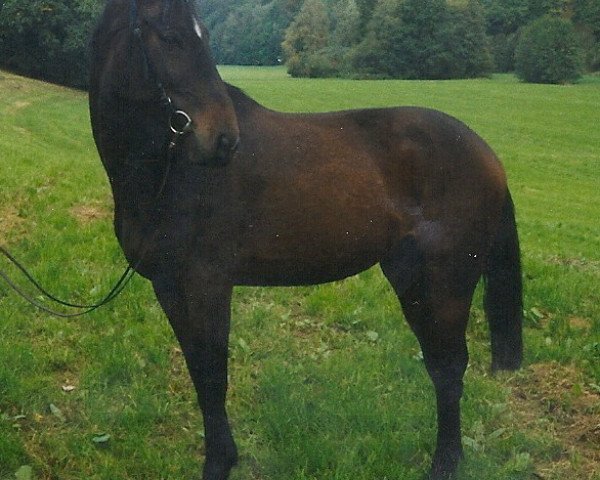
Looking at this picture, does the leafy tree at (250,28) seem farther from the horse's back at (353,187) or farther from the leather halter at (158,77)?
the leather halter at (158,77)

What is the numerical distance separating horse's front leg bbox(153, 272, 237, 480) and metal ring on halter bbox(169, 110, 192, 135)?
2.03ft

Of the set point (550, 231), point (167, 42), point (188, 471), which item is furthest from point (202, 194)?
point (550, 231)

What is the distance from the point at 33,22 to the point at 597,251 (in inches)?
933

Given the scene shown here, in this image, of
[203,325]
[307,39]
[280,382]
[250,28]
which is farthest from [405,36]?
[203,325]

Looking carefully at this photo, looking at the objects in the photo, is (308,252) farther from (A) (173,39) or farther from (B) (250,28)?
(B) (250,28)

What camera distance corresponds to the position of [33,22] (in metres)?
26.6

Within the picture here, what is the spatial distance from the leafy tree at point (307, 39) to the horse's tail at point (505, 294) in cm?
477

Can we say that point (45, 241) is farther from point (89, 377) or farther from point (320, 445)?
point (320, 445)

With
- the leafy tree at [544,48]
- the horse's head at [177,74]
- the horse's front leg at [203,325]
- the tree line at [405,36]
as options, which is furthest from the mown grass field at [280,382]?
the leafy tree at [544,48]

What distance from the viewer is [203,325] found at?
2.94 m

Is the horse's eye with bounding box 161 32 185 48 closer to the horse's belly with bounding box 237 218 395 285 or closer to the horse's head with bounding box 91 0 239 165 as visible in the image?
the horse's head with bounding box 91 0 239 165

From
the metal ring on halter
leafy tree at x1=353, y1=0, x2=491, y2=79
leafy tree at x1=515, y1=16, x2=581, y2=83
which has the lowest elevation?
leafy tree at x1=515, y1=16, x2=581, y2=83

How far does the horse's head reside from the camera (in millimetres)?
2529

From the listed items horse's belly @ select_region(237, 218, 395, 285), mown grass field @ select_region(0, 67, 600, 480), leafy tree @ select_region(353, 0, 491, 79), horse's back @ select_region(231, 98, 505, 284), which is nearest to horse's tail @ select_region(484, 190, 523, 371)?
horse's back @ select_region(231, 98, 505, 284)
